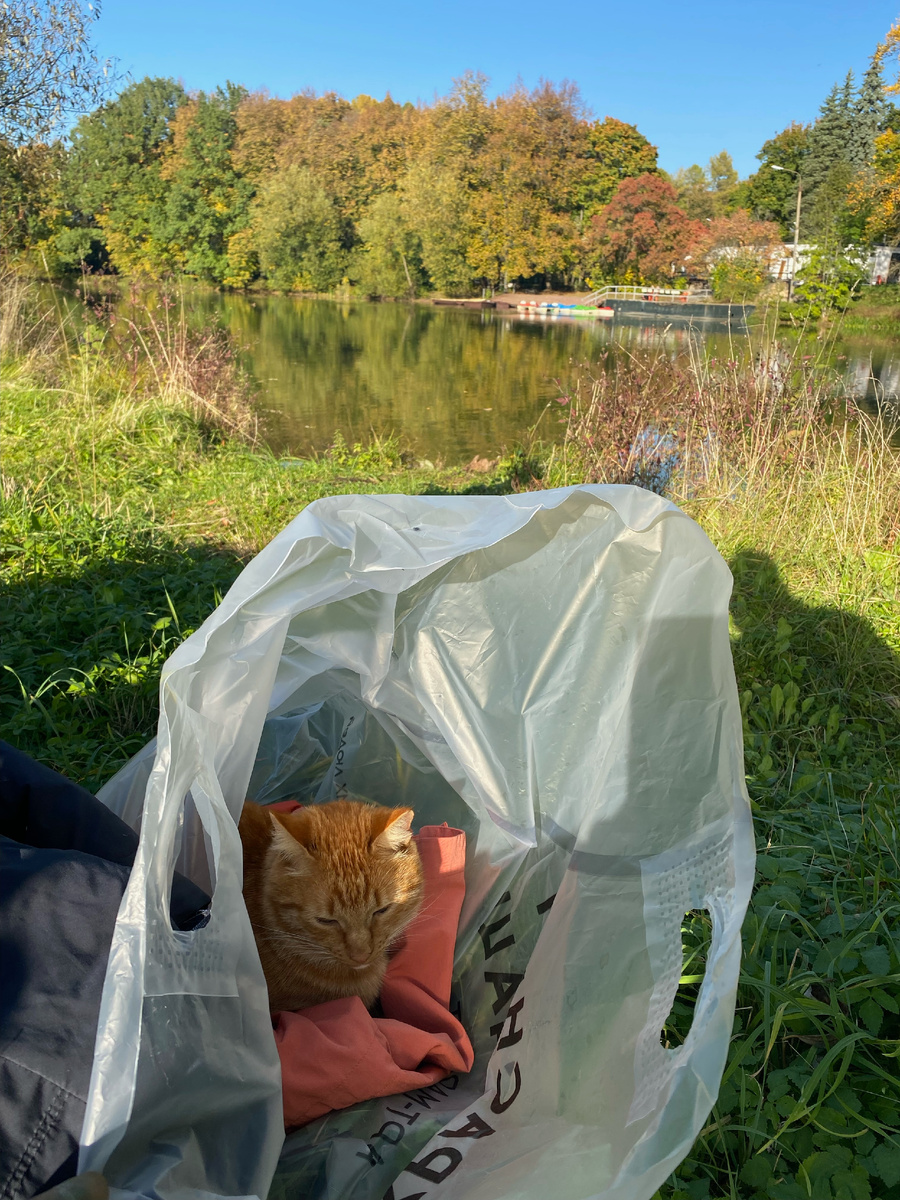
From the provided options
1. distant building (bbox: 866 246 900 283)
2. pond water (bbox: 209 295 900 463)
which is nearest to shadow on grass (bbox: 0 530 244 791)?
pond water (bbox: 209 295 900 463)

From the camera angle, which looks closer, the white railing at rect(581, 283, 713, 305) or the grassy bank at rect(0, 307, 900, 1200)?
the grassy bank at rect(0, 307, 900, 1200)

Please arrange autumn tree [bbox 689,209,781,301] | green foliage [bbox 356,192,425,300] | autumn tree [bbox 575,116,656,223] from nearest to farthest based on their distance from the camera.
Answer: autumn tree [bbox 689,209,781,301] < green foliage [bbox 356,192,425,300] < autumn tree [bbox 575,116,656,223]

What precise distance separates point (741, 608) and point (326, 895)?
2360 mm

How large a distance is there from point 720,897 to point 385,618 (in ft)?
2.68

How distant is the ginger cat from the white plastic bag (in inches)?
5.5

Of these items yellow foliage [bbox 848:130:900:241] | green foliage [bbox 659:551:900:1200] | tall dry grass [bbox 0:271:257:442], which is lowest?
green foliage [bbox 659:551:900:1200]

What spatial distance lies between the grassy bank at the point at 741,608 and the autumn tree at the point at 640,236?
108ft

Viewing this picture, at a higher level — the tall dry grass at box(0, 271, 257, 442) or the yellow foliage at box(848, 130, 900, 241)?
the yellow foliage at box(848, 130, 900, 241)

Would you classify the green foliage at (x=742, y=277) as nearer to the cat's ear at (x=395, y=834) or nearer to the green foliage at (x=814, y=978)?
the green foliage at (x=814, y=978)

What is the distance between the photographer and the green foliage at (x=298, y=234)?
109 feet

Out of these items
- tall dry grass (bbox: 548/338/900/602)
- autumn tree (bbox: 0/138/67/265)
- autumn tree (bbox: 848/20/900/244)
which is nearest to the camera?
tall dry grass (bbox: 548/338/900/602)

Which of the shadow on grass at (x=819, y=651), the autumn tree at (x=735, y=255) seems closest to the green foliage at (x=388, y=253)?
the autumn tree at (x=735, y=255)

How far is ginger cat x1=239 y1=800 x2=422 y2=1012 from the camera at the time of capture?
144 cm

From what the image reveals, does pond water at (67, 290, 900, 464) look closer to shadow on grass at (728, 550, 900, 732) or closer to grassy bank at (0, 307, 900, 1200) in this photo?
grassy bank at (0, 307, 900, 1200)
